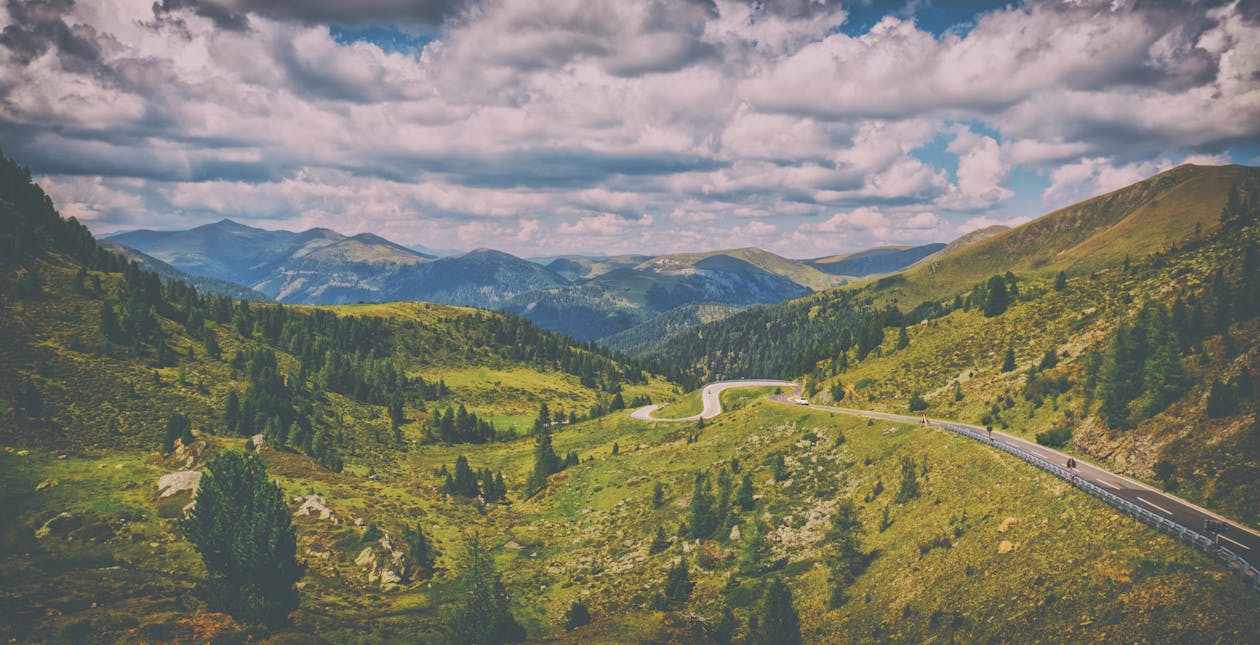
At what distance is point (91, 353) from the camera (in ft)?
332

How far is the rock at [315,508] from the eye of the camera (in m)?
66.1

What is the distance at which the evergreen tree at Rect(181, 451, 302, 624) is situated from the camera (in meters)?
39.5

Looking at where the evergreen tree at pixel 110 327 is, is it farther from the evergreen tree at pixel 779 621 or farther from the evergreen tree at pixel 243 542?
the evergreen tree at pixel 779 621

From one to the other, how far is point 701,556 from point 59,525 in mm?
60515

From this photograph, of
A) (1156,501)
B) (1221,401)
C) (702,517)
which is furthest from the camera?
(702,517)

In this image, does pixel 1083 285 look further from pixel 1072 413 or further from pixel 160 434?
pixel 160 434

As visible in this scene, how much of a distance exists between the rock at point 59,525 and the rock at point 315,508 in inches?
752

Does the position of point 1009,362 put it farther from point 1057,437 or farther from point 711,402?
point 711,402

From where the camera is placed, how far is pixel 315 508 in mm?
66875

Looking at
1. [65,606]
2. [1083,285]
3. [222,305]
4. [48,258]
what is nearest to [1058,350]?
[1083,285]

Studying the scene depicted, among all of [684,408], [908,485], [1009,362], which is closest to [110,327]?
[684,408]

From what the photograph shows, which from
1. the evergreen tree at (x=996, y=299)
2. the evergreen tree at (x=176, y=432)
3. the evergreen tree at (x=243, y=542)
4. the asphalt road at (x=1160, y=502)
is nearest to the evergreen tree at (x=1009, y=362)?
the asphalt road at (x=1160, y=502)

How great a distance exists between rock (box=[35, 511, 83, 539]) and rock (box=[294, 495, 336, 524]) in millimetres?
19104

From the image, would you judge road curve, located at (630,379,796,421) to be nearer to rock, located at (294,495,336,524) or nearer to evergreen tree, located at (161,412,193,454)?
rock, located at (294,495,336,524)
